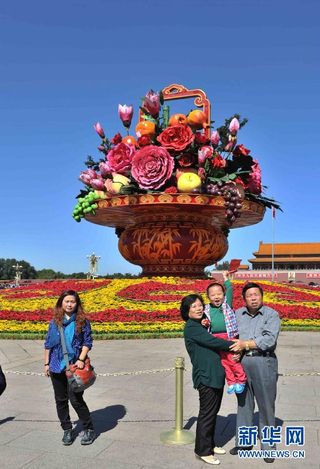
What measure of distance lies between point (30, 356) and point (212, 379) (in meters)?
5.21

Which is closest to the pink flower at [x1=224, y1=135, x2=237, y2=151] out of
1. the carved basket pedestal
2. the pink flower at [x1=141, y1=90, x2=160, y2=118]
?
the carved basket pedestal

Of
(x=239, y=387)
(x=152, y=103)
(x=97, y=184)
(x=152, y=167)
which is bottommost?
(x=239, y=387)

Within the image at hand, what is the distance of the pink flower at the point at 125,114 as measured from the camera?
56.3ft

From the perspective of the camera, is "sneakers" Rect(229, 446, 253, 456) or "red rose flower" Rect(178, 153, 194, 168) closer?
"sneakers" Rect(229, 446, 253, 456)

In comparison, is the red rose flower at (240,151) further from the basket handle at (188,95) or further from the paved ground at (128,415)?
the paved ground at (128,415)

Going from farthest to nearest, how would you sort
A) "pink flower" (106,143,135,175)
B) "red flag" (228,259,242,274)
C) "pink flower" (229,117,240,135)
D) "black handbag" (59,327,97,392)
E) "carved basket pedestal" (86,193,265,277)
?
"pink flower" (229,117,240,135)
"pink flower" (106,143,135,175)
"carved basket pedestal" (86,193,265,277)
"red flag" (228,259,242,274)
"black handbag" (59,327,97,392)

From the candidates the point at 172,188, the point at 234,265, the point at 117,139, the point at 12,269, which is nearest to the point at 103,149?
the point at 117,139

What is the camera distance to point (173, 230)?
16.0 metres

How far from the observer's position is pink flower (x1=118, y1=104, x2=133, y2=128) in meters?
17.2

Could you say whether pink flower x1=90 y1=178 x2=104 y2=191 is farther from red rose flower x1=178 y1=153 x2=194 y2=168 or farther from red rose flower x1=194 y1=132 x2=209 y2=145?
A: red rose flower x1=194 y1=132 x2=209 y2=145

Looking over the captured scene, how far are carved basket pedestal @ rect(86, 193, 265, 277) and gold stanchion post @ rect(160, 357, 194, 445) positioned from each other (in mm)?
10573

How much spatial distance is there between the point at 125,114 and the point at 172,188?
392 centimetres

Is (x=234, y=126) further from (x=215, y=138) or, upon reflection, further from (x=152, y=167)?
(x=152, y=167)

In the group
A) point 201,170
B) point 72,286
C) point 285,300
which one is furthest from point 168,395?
point 72,286
